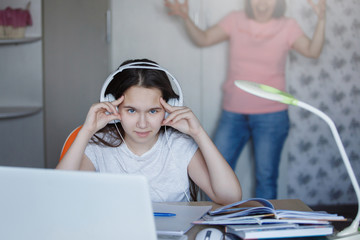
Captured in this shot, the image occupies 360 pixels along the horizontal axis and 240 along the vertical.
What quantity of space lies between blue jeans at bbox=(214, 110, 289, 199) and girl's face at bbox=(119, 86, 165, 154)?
147cm

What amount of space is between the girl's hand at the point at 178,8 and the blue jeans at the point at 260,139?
0.72 m

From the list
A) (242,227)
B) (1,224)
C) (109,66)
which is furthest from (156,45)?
(1,224)

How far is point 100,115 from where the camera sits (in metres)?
1.61

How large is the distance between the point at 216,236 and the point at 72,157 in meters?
0.67

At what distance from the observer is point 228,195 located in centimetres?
155

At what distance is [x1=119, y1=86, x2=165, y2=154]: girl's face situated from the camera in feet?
5.20

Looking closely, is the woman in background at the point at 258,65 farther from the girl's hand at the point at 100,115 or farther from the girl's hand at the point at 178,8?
the girl's hand at the point at 100,115

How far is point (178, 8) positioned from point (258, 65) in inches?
26.1

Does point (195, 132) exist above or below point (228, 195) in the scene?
above

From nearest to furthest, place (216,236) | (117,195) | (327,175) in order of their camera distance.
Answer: (117,195)
(216,236)
(327,175)

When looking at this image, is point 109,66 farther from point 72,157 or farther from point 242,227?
point 242,227

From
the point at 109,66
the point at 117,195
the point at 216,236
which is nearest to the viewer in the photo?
the point at 117,195

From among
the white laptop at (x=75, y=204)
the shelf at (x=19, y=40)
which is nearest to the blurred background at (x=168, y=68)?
the shelf at (x=19, y=40)

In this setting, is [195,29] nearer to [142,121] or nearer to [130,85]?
[130,85]
